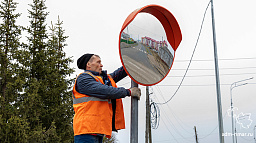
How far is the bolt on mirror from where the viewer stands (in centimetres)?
244

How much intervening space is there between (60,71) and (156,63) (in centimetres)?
1582

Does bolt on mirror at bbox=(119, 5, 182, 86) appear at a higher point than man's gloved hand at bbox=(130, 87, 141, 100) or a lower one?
higher

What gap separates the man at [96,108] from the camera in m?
2.52

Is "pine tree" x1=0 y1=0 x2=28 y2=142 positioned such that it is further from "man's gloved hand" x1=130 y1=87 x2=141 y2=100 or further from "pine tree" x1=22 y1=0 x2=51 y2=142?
"man's gloved hand" x1=130 y1=87 x2=141 y2=100

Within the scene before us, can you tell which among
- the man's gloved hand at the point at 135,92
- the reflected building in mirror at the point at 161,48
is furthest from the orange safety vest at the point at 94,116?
the reflected building in mirror at the point at 161,48

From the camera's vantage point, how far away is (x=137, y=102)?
254 centimetres

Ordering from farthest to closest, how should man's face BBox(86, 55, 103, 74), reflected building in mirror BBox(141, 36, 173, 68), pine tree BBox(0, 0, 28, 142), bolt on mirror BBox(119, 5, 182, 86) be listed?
pine tree BBox(0, 0, 28, 142) → man's face BBox(86, 55, 103, 74) → reflected building in mirror BBox(141, 36, 173, 68) → bolt on mirror BBox(119, 5, 182, 86)

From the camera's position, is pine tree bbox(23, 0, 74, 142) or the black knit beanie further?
pine tree bbox(23, 0, 74, 142)

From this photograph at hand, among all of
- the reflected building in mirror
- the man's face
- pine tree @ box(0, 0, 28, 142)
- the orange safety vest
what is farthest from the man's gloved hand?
pine tree @ box(0, 0, 28, 142)

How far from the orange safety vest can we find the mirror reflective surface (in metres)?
0.40

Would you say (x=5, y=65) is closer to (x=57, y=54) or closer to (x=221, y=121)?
(x=57, y=54)

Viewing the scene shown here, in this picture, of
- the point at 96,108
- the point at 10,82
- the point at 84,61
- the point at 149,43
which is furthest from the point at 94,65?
the point at 10,82

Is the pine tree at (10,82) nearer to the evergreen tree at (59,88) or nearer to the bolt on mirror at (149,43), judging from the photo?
the evergreen tree at (59,88)

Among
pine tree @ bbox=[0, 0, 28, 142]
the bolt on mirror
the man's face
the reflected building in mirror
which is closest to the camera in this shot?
the bolt on mirror
